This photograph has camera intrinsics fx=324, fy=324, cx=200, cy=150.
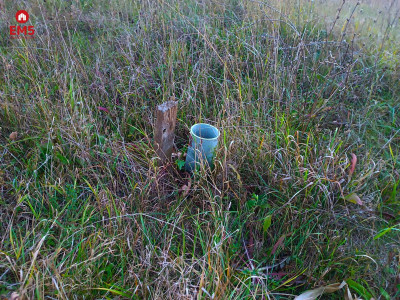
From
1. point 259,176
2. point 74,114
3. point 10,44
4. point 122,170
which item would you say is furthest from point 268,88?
point 10,44

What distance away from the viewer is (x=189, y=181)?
2.18 m

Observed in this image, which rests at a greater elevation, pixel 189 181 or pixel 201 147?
pixel 201 147

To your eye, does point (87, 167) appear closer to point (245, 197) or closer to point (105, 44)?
point (245, 197)

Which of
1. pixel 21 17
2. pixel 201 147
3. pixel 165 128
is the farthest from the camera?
pixel 21 17

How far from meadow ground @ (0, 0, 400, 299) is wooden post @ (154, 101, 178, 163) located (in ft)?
0.36

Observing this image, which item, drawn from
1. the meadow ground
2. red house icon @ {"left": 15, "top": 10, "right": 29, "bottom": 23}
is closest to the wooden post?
the meadow ground

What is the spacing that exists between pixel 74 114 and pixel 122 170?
0.56 metres

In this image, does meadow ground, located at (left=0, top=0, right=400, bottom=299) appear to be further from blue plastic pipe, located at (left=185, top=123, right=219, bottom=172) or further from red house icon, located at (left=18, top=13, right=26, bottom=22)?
red house icon, located at (left=18, top=13, right=26, bottom=22)

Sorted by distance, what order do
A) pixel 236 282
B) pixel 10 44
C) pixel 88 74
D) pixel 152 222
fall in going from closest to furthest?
pixel 236 282 < pixel 152 222 < pixel 88 74 < pixel 10 44

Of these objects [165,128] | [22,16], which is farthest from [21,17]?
[165,128]

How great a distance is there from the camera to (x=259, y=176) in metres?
2.11

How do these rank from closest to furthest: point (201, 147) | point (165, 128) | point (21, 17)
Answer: point (201, 147) < point (165, 128) < point (21, 17)

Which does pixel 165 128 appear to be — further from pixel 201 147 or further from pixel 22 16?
pixel 22 16

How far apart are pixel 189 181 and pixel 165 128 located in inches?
15.4
